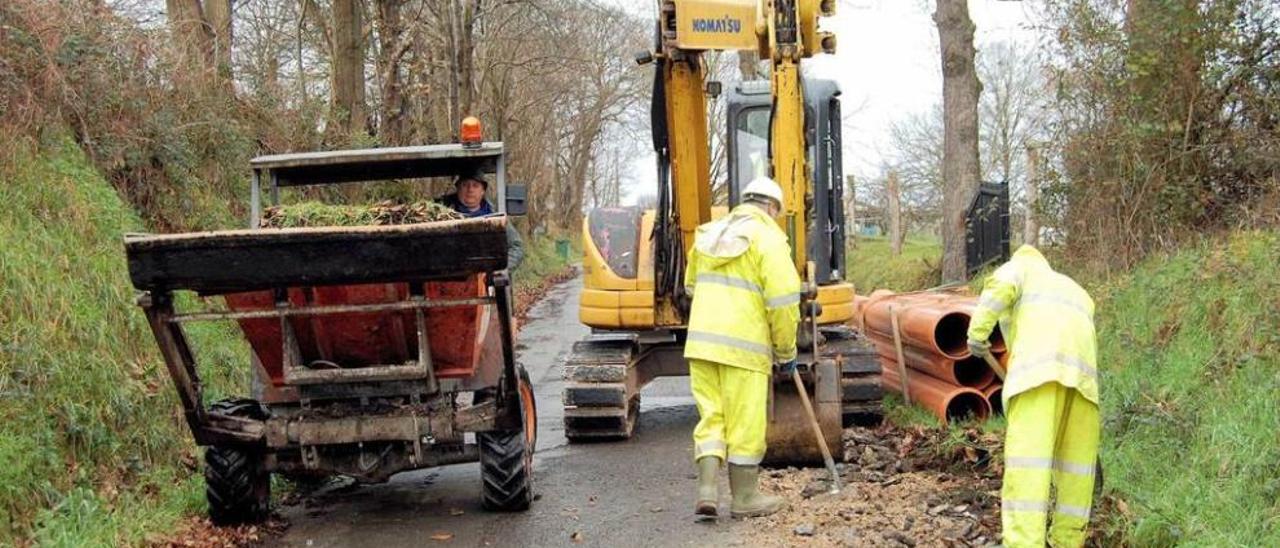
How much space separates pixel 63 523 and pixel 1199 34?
32.1ft

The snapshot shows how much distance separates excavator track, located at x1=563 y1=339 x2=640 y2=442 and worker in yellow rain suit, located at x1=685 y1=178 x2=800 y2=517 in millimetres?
2703

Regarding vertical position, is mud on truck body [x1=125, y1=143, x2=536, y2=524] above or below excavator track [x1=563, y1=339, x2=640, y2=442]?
above

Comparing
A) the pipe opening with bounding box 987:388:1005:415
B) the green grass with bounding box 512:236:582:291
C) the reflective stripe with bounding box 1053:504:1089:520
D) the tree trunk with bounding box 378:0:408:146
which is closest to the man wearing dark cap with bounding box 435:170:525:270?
the reflective stripe with bounding box 1053:504:1089:520

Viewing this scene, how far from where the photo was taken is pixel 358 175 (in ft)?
26.2

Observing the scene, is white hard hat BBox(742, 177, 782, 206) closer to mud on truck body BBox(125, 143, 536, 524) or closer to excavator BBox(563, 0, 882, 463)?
excavator BBox(563, 0, 882, 463)

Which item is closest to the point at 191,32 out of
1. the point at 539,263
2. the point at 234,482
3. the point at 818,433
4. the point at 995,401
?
the point at 234,482

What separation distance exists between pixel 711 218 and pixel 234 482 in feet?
14.0

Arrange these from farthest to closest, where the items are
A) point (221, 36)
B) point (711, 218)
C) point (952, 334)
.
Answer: point (221, 36)
point (711, 218)
point (952, 334)

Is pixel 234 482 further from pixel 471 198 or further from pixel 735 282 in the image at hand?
pixel 735 282

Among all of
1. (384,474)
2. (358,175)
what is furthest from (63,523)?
(358,175)

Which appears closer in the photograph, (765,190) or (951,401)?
Result: (765,190)

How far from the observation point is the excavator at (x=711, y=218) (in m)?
7.72

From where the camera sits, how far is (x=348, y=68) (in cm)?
1702

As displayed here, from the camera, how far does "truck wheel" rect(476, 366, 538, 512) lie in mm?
6859
